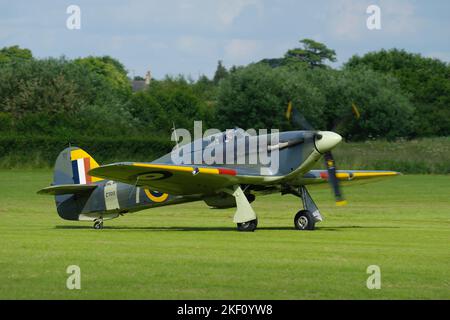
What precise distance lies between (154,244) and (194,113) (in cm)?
6063

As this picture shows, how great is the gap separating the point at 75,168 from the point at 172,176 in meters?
4.10

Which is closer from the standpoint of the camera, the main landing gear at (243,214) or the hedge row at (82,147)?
the main landing gear at (243,214)

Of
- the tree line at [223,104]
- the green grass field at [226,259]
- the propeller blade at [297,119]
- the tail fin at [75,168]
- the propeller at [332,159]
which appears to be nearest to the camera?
the green grass field at [226,259]

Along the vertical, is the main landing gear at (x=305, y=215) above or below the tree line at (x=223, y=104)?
below

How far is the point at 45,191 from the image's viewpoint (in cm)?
2133

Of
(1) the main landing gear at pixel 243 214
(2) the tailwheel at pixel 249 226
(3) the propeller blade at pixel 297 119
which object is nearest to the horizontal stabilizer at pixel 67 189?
(1) the main landing gear at pixel 243 214

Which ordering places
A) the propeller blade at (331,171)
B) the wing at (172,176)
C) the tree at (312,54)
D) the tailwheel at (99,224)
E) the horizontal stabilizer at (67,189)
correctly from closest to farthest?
the wing at (172,176), the propeller blade at (331,171), the horizontal stabilizer at (67,189), the tailwheel at (99,224), the tree at (312,54)

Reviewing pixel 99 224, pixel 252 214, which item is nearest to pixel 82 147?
pixel 99 224

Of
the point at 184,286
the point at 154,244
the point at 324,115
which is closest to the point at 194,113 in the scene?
the point at 324,115

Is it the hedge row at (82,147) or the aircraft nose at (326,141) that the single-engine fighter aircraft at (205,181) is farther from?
the hedge row at (82,147)

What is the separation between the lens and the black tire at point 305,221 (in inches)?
811

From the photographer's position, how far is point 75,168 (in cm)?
2300

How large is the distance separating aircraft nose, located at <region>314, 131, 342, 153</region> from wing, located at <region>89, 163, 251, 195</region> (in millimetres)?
1826

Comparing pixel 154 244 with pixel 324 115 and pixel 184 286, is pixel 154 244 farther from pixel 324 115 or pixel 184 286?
pixel 324 115
